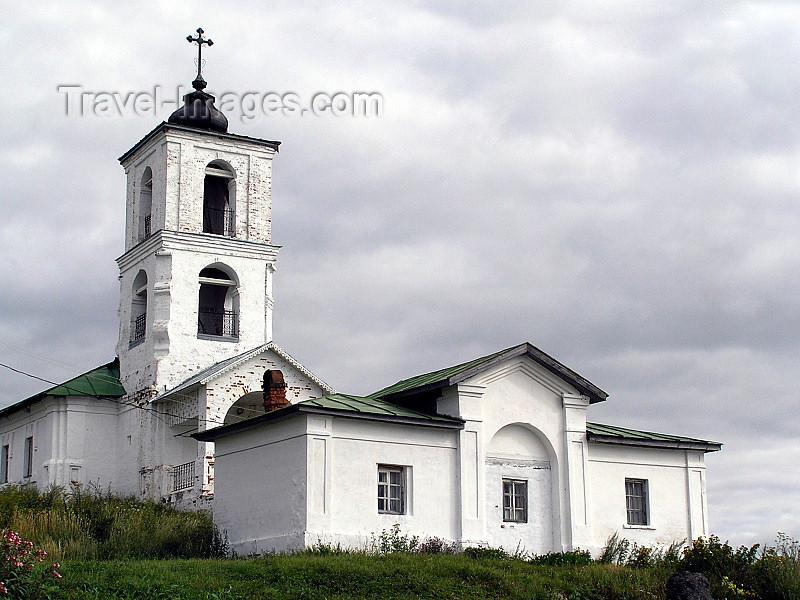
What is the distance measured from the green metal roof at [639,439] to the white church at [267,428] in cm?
5

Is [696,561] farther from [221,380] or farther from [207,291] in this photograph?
[207,291]

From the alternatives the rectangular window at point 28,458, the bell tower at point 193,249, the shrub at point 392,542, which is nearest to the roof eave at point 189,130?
the bell tower at point 193,249

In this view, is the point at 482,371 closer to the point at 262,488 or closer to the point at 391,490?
the point at 391,490

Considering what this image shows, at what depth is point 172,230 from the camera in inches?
1457

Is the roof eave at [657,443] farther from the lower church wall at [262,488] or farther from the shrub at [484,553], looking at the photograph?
the lower church wall at [262,488]

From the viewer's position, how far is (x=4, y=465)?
40.1 meters

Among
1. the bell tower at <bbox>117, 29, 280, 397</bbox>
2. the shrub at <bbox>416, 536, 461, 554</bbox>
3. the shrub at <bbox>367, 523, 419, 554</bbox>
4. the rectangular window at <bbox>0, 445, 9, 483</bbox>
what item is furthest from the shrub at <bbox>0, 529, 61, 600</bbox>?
the rectangular window at <bbox>0, 445, 9, 483</bbox>

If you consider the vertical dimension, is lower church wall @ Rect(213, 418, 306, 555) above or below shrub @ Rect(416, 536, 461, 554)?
above

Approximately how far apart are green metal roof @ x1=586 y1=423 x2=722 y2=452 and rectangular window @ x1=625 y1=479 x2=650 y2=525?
0.96m

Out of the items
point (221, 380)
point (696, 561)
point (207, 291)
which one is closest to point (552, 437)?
A: point (696, 561)

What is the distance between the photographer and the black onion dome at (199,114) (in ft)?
127

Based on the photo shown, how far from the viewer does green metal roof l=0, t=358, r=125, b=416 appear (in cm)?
3666

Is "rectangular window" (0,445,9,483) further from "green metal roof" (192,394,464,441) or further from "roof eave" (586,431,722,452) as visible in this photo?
"roof eave" (586,431,722,452)

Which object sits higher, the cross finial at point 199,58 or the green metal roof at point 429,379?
the cross finial at point 199,58
